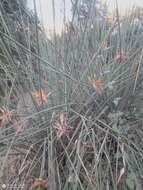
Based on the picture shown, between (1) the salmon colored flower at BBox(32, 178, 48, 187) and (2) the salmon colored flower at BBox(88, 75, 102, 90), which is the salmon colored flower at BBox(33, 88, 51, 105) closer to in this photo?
(2) the salmon colored flower at BBox(88, 75, 102, 90)

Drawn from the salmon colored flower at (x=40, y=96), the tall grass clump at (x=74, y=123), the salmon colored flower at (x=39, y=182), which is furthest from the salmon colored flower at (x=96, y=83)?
the salmon colored flower at (x=39, y=182)

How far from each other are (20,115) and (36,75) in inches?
10.7

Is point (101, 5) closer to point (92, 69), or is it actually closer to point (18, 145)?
point (92, 69)

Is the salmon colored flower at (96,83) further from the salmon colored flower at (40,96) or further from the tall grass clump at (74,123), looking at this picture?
the salmon colored flower at (40,96)

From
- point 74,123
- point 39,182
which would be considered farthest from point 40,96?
point 39,182

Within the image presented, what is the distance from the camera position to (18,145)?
163cm

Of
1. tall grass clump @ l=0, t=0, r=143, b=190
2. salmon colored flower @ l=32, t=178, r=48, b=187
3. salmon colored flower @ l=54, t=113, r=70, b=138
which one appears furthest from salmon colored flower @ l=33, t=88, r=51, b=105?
salmon colored flower @ l=32, t=178, r=48, b=187

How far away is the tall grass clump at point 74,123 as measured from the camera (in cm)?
154

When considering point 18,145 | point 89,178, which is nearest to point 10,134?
point 18,145

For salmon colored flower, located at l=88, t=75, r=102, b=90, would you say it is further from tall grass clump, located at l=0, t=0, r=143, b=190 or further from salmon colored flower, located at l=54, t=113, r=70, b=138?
salmon colored flower, located at l=54, t=113, r=70, b=138

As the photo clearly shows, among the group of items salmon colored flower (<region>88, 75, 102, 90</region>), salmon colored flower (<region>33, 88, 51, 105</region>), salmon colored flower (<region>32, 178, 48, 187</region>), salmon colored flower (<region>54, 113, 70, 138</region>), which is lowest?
salmon colored flower (<region>32, 178, 48, 187</region>)

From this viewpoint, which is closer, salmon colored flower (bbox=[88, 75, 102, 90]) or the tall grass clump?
the tall grass clump

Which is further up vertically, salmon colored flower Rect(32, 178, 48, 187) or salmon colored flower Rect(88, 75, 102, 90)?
salmon colored flower Rect(88, 75, 102, 90)

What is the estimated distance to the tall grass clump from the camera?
154 cm
